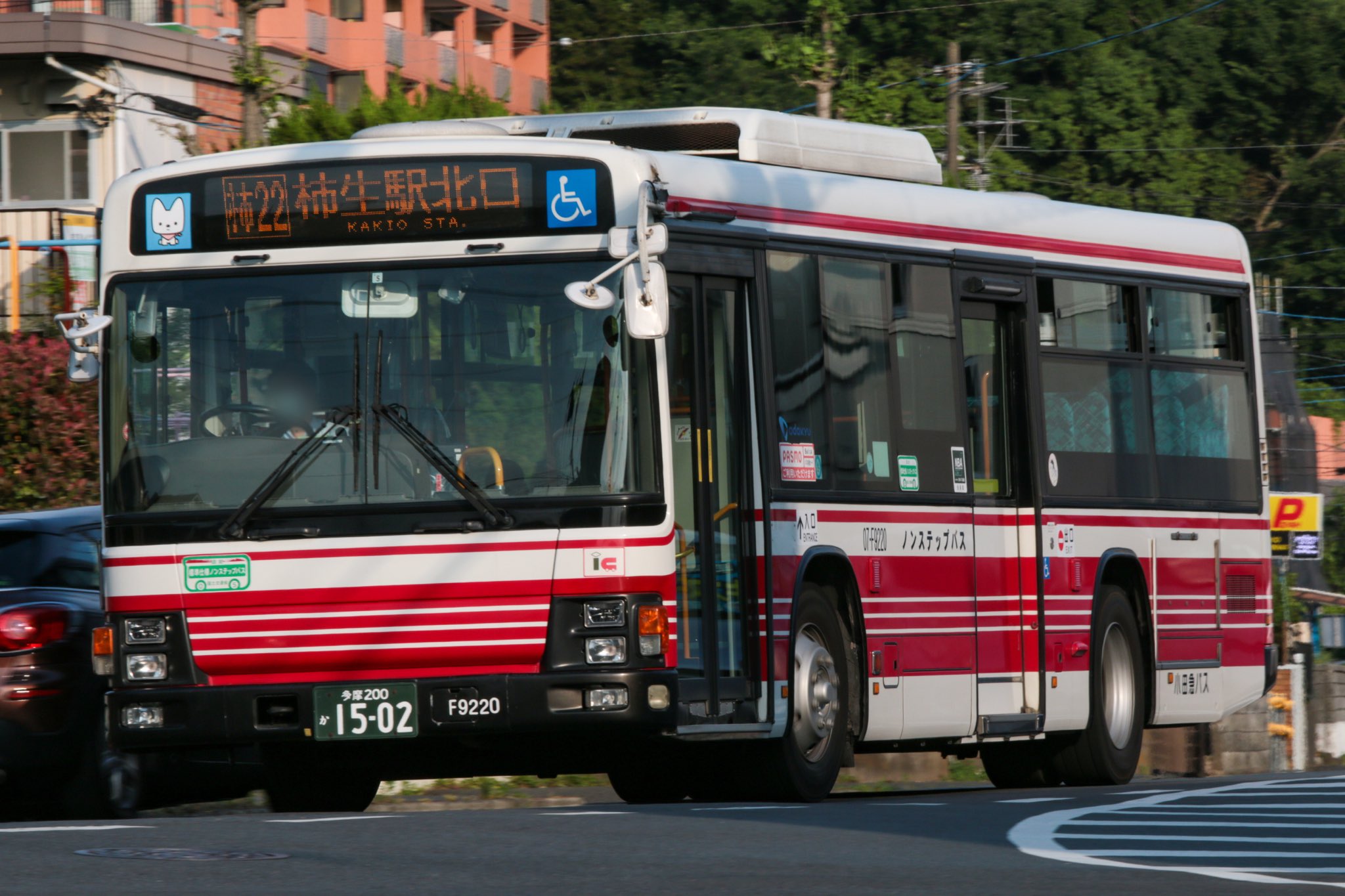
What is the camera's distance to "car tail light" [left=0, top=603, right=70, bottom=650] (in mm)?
11188

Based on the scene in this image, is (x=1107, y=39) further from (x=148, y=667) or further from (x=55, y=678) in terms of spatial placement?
(x=148, y=667)

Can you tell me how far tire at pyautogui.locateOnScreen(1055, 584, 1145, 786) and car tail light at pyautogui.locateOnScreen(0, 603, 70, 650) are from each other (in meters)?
6.16

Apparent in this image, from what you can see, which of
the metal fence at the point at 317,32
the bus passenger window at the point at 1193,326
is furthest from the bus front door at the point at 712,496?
the metal fence at the point at 317,32

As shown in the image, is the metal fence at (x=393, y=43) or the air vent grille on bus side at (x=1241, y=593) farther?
the metal fence at (x=393, y=43)

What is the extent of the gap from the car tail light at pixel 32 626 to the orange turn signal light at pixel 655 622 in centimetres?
271

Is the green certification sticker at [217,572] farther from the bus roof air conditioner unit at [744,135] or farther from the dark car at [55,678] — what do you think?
the bus roof air conditioner unit at [744,135]

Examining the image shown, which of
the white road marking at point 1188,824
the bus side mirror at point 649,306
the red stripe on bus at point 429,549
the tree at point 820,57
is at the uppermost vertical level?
the tree at point 820,57

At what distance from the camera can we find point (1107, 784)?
15.2 meters

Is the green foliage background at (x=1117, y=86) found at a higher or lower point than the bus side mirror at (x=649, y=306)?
higher

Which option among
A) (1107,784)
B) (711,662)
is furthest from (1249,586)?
(711,662)

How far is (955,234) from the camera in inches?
540

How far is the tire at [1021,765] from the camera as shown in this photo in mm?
15266

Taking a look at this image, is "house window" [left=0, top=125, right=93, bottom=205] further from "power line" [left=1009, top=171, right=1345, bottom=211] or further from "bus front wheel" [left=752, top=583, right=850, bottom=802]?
"power line" [left=1009, top=171, right=1345, bottom=211]

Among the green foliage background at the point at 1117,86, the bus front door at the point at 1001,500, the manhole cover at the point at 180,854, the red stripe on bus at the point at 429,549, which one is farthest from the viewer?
the green foliage background at the point at 1117,86
